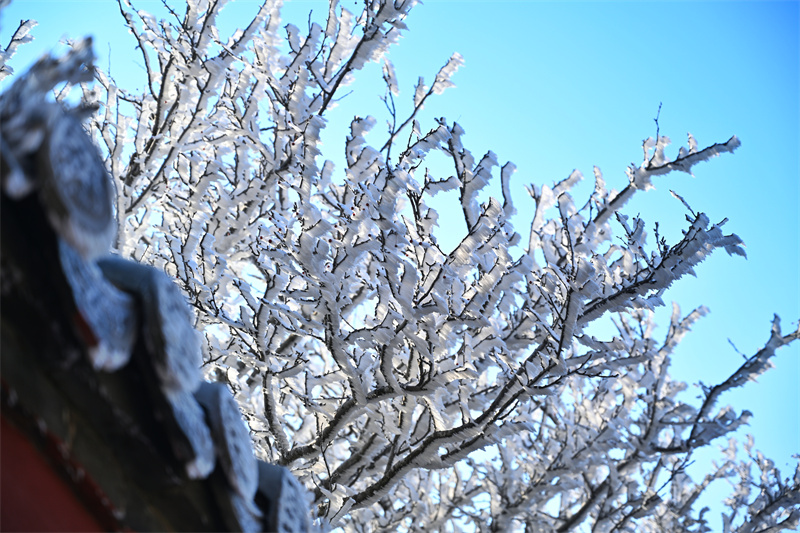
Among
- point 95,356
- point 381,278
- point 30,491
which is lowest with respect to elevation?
point 30,491

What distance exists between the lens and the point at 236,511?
4.87 feet

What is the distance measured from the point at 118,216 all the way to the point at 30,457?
15.4 ft

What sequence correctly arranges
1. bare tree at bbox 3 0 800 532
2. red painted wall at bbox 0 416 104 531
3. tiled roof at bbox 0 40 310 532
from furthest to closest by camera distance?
bare tree at bbox 3 0 800 532
red painted wall at bbox 0 416 104 531
tiled roof at bbox 0 40 310 532

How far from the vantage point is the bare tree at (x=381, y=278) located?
4367mm

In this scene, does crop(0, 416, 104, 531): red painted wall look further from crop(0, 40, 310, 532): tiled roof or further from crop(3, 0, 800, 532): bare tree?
crop(3, 0, 800, 532): bare tree

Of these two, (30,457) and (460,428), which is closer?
(30,457)

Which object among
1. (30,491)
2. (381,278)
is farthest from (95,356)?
(381,278)

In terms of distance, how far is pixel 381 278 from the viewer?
4418 mm

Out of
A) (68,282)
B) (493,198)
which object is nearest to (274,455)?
(493,198)

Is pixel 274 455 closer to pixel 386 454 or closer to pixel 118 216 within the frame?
pixel 386 454

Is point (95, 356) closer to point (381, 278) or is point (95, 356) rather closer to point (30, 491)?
point (30, 491)

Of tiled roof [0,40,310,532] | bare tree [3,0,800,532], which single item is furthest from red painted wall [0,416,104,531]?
bare tree [3,0,800,532]

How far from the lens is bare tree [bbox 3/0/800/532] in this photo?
4.37 meters

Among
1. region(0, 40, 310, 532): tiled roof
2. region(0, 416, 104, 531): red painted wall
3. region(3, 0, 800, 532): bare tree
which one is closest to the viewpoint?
region(0, 40, 310, 532): tiled roof
